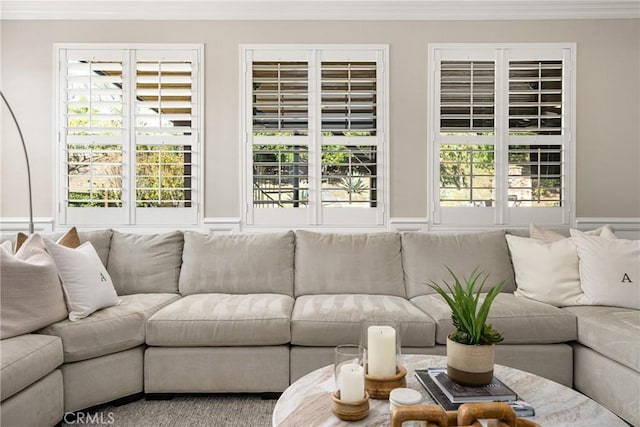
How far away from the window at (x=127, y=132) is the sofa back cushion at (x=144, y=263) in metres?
0.42

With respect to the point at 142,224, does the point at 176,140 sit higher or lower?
higher

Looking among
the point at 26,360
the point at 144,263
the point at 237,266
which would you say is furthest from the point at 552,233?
the point at 26,360

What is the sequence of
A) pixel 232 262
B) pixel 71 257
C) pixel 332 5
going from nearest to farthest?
1. pixel 71 257
2. pixel 232 262
3. pixel 332 5

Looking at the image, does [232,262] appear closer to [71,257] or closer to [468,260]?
[71,257]

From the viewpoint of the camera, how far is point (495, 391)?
1318 millimetres

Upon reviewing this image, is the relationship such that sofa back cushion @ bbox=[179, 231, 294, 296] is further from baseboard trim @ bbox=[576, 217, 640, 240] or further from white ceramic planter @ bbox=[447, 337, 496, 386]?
baseboard trim @ bbox=[576, 217, 640, 240]

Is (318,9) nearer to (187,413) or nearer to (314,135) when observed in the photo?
(314,135)

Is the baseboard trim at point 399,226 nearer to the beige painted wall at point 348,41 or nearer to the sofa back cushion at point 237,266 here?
the beige painted wall at point 348,41

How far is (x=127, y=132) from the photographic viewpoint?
3203 millimetres

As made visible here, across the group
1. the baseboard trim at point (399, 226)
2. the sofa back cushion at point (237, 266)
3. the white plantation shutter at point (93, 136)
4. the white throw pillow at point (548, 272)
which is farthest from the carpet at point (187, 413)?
the white throw pillow at point (548, 272)

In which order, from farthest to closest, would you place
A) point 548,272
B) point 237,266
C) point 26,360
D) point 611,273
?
point 237,266 < point 548,272 < point 611,273 < point 26,360

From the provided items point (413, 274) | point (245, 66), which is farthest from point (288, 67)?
point (413, 274)

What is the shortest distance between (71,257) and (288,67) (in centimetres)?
199

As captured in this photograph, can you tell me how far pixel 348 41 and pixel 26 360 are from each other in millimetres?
2833
